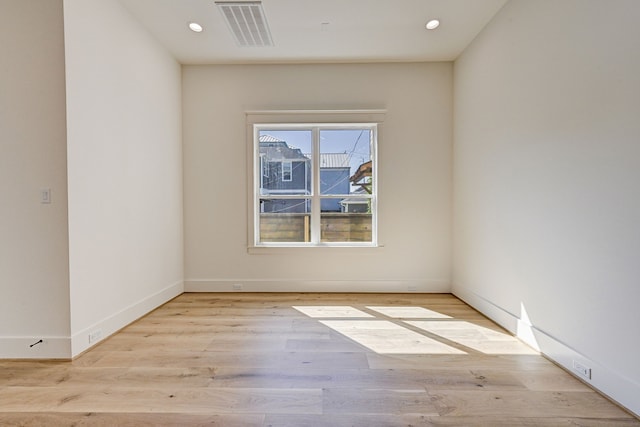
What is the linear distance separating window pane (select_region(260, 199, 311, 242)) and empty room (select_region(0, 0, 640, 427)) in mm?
31

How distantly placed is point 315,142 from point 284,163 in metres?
0.51

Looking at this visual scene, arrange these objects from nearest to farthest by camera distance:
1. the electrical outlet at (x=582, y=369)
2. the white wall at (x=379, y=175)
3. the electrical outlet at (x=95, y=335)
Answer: the electrical outlet at (x=582, y=369) < the electrical outlet at (x=95, y=335) < the white wall at (x=379, y=175)

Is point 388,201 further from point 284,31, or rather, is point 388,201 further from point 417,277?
point 284,31

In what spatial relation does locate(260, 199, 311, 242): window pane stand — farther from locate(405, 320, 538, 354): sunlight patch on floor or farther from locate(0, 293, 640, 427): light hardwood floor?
locate(405, 320, 538, 354): sunlight patch on floor

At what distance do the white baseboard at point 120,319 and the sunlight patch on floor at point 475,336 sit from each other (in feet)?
8.93

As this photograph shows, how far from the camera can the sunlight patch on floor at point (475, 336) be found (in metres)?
2.34

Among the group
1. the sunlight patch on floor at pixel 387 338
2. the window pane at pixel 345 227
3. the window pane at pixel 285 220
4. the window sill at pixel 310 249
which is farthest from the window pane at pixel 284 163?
the sunlight patch on floor at pixel 387 338

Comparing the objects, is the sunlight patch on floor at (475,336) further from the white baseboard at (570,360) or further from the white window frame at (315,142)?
the white window frame at (315,142)

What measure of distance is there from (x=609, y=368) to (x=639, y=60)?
174 centimetres

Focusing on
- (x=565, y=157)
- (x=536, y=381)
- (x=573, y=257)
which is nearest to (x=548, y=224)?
(x=573, y=257)

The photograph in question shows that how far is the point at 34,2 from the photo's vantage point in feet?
6.90

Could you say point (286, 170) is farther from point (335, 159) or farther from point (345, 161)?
point (345, 161)

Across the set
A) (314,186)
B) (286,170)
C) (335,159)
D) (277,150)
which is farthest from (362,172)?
(277,150)

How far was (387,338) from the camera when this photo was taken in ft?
8.32
